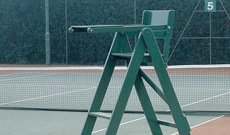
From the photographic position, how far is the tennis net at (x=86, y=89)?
31.7 feet

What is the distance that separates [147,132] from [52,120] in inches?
66.2

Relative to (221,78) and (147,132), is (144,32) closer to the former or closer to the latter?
(147,132)

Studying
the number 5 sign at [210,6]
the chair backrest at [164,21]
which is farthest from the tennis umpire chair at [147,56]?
the number 5 sign at [210,6]

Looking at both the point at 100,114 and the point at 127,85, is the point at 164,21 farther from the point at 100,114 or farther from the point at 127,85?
the point at 100,114

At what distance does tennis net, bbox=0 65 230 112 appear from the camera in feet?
31.7

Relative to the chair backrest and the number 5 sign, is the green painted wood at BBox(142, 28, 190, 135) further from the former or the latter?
the number 5 sign

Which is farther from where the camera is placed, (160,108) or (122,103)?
(160,108)

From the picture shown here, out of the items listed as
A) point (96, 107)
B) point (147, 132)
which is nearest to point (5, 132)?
point (147, 132)

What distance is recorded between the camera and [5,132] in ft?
24.0

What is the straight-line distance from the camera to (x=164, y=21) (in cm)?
500

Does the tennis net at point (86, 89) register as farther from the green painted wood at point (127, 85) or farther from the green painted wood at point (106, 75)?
the green painted wood at point (127, 85)

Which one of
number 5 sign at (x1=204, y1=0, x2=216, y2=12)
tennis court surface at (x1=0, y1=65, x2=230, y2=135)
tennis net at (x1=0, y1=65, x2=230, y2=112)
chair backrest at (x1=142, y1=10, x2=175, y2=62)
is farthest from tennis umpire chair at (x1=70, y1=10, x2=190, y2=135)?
number 5 sign at (x1=204, y1=0, x2=216, y2=12)

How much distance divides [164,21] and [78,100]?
5.95 m

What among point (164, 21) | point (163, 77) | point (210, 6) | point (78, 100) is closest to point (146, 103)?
point (163, 77)
